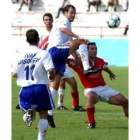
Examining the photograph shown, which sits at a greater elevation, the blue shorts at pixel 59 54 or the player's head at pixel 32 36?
the player's head at pixel 32 36

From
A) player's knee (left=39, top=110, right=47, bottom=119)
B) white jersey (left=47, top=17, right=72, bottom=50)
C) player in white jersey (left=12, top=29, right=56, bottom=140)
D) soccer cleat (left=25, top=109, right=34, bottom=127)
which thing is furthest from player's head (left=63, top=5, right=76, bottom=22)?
soccer cleat (left=25, top=109, right=34, bottom=127)

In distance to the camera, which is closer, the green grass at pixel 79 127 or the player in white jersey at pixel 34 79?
the player in white jersey at pixel 34 79

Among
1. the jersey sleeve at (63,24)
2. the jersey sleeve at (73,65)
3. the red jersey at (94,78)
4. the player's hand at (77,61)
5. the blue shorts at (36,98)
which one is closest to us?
the blue shorts at (36,98)

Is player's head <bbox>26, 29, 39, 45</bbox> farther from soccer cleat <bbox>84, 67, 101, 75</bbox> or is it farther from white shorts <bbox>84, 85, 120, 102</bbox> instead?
white shorts <bbox>84, 85, 120, 102</bbox>

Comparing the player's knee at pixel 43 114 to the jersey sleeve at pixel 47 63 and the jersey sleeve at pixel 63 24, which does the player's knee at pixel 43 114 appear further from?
the jersey sleeve at pixel 63 24

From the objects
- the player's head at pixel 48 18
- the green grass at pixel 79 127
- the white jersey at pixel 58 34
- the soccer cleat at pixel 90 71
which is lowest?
the green grass at pixel 79 127

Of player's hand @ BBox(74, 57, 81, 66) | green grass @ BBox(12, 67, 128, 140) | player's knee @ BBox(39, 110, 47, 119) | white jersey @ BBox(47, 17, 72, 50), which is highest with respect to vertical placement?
white jersey @ BBox(47, 17, 72, 50)

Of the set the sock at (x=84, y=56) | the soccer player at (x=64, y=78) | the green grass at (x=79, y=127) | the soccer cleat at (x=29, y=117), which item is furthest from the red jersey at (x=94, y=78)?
the soccer cleat at (x=29, y=117)

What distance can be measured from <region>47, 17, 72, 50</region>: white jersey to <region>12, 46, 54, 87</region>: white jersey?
2.90 meters

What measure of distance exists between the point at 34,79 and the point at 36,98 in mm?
273

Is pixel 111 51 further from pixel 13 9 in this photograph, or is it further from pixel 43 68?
pixel 43 68

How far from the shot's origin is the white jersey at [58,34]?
37.4ft

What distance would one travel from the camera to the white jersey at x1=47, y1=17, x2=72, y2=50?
1140 cm

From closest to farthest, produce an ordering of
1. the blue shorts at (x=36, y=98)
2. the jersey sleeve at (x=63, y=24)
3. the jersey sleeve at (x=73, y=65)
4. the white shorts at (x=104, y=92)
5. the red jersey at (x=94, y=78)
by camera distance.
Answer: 1. the blue shorts at (x=36, y=98)
2. the white shorts at (x=104, y=92)
3. the red jersey at (x=94, y=78)
4. the jersey sleeve at (x=73, y=65)
5. the jersey sleeve at (x=63, y=24)
